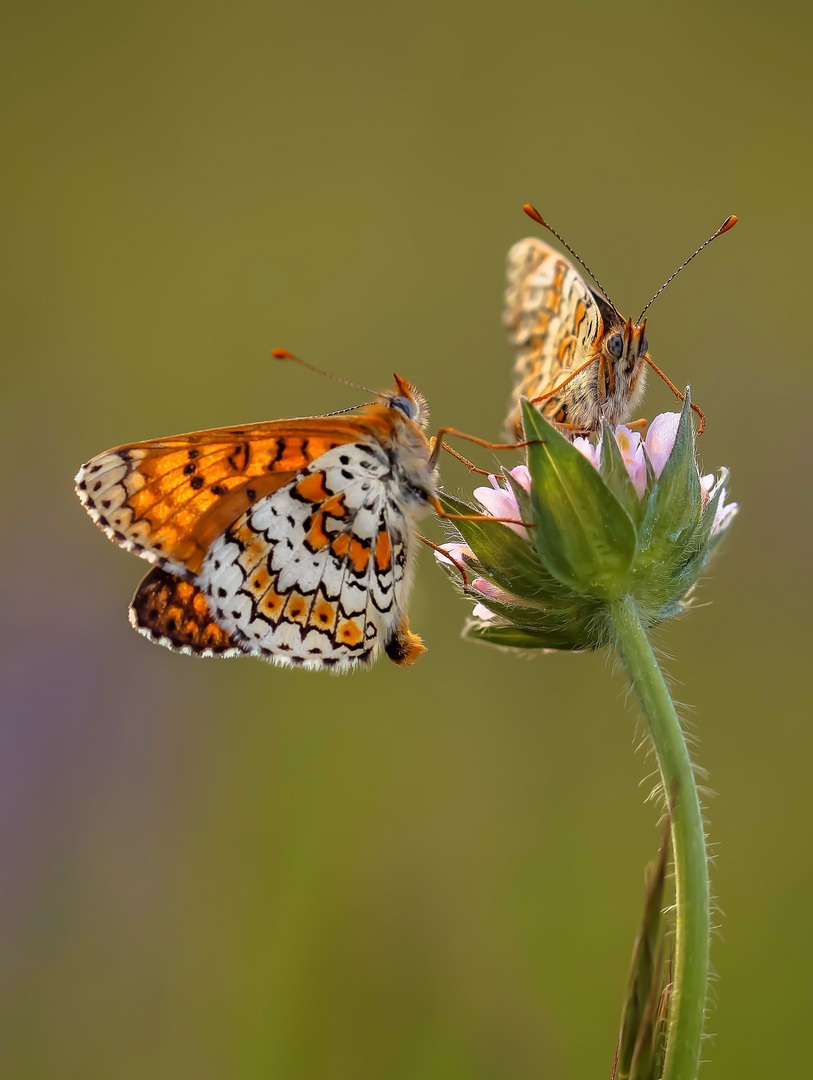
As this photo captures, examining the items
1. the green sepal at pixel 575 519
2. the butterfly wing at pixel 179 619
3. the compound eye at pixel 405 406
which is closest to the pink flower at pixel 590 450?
the green sepal at pixel 575 519

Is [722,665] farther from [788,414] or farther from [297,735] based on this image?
[297,735]

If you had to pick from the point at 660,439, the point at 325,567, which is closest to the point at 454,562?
the point at 325,567

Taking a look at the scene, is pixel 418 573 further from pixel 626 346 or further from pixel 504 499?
pixel 504 499

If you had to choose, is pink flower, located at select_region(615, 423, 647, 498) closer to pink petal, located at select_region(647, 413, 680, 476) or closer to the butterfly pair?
pink petal, located at select_region(647, 413, 680, 476)

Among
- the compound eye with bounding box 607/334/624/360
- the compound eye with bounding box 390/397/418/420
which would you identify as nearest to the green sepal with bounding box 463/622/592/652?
the compound eye with bounding box 390/397/418/420

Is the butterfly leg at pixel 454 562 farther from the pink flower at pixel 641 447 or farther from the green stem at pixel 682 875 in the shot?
the green stem at pixel 682 875

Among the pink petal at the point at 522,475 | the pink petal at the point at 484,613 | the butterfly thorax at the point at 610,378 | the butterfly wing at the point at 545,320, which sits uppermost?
the butterfly wing at the point at 545,320
